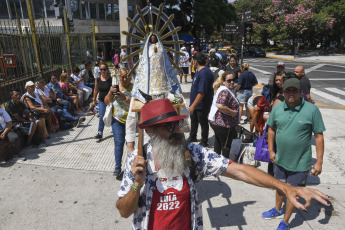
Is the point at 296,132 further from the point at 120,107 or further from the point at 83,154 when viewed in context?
the point at 83,154

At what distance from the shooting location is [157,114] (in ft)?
5.80

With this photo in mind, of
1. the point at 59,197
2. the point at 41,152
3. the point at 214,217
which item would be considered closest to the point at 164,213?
the point at 214,217

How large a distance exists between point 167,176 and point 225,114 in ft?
8.86

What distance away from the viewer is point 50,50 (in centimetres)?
945

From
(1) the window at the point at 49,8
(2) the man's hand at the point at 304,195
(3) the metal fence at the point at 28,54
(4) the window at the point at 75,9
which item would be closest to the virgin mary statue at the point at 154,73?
(2) the man's hand at the point at 304,195

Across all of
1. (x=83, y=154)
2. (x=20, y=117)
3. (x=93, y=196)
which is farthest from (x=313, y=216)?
(x=20, y=117)

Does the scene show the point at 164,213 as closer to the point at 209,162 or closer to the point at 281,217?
the point at 209,162

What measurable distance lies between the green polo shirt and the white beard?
71.0 inches

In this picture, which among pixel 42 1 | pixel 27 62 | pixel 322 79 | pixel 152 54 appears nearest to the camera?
pixel 152 54

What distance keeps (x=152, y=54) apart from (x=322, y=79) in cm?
1476

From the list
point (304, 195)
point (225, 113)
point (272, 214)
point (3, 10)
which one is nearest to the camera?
point (304, 195)

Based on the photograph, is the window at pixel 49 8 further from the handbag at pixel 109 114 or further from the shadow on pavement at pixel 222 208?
the shadow on pavement at pixel 222 208

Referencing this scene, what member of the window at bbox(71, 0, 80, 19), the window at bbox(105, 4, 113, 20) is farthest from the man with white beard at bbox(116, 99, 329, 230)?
the window at bbox(105, 4, 113, 20)

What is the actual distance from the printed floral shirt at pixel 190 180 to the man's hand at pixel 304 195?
1.76 feet
